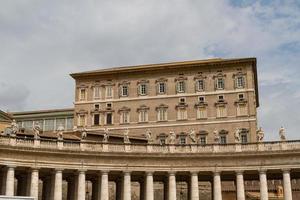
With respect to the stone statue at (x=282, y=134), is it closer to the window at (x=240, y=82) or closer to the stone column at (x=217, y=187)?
the stone column at (x=217, y=187)

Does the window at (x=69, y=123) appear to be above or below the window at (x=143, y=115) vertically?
above

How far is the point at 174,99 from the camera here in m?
98.7

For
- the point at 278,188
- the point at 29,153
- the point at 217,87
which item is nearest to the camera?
the point at 29,153

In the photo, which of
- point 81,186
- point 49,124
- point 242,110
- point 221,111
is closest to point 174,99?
point 221,111

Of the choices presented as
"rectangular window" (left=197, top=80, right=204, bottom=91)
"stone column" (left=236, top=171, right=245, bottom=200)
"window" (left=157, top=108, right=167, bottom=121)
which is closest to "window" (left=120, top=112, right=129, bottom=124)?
"window" (left=157, top=108, right=167, bottom=121)

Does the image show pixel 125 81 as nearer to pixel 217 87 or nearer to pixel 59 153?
pixel 217 87

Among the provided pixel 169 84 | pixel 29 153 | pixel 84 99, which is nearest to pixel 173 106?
pixel 169 84

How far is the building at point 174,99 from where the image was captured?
313ft

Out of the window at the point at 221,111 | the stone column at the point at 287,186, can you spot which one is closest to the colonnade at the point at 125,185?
the stone column at the point at 287,186

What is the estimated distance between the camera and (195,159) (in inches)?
2467

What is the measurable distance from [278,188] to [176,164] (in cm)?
3137

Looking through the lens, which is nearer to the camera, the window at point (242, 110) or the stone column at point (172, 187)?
the stone column at point (172, 187)

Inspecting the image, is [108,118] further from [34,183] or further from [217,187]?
[34,183]

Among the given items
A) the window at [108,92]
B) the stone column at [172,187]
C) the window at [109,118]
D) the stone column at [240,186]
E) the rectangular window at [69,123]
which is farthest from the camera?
the rectangular window at [69,123]
